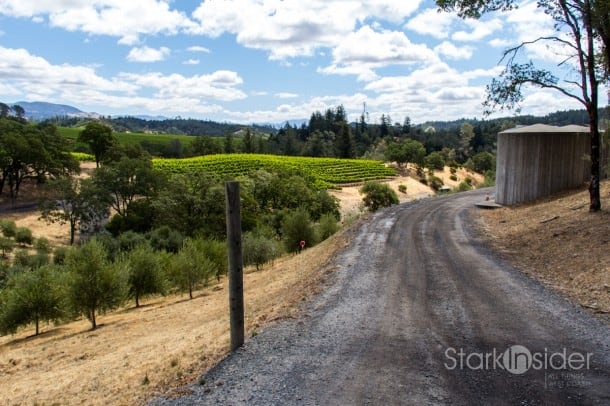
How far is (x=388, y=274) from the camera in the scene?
37.4 ft

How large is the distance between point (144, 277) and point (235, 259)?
13720mm

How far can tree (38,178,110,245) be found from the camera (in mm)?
51375

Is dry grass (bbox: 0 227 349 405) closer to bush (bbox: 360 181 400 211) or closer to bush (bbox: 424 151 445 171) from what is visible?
bush (bbox: 360 181 400 211)

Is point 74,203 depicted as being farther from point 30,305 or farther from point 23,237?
point 30,305

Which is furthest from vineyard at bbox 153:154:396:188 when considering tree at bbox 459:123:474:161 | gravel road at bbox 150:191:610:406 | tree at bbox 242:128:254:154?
tree at bbox 459:123:474:161

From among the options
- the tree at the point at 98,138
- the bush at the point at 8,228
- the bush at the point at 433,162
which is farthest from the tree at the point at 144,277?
the bush at the point at 433,162

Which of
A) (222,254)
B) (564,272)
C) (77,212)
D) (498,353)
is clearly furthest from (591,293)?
(77,212)

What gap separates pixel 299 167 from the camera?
84.1 meters

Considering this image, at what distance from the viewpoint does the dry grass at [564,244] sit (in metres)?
9.72

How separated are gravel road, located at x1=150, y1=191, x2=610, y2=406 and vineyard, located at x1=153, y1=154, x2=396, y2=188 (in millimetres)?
65517

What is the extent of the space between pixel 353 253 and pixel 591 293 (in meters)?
6.57

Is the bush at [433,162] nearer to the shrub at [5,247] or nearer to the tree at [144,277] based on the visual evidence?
the shrub at [5,247]

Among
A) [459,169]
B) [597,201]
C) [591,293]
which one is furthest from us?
[459,169]

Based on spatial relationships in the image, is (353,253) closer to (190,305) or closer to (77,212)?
(190,305)
